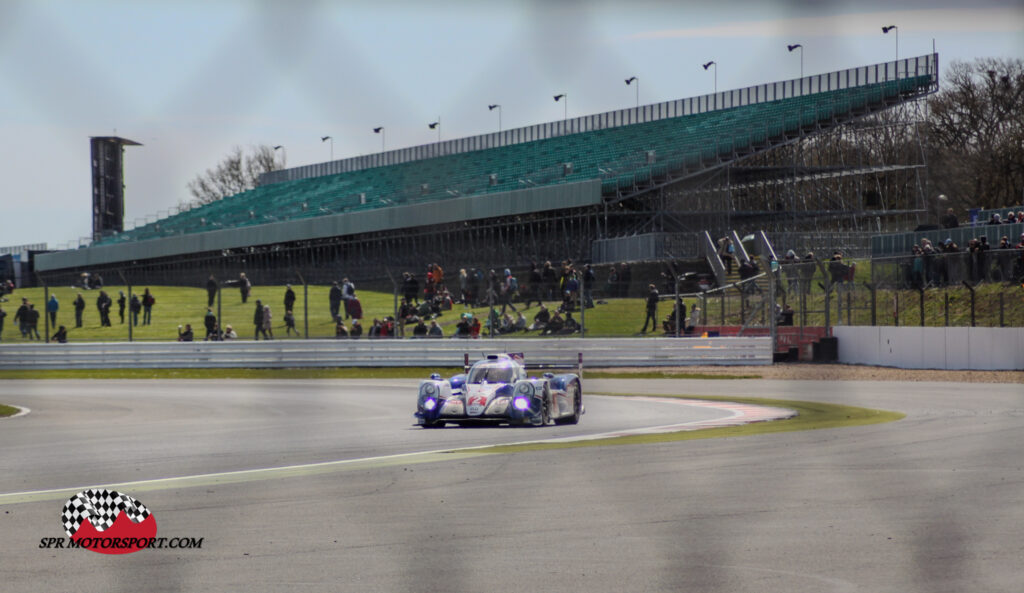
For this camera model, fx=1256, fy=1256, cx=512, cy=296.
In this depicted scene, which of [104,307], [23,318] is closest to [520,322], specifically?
[104,307]

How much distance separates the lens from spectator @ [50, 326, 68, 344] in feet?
97.6

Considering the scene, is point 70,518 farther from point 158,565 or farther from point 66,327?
point 66,327

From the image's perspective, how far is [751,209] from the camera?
135 ft

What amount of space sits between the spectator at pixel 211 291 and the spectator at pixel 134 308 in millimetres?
267

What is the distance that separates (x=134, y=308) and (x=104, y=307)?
2.18ft

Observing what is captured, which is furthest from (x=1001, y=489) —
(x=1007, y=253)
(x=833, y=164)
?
(x=833, y=164)

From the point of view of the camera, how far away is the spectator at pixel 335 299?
2811cm

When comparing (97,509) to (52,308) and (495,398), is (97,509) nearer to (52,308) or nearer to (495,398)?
(495,398)

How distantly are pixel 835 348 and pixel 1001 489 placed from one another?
19.3m

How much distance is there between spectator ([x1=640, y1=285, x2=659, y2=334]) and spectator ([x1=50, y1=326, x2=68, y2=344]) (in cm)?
1363

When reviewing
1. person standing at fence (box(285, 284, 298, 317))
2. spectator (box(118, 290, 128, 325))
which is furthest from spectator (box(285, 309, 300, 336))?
spectator (box(118, 290, 128, 325))

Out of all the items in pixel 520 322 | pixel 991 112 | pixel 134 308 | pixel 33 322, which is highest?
pixel 991 112

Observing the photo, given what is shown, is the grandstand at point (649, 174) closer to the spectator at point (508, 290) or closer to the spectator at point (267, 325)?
the spectator at point (267, 325)

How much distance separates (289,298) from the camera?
28016mm
